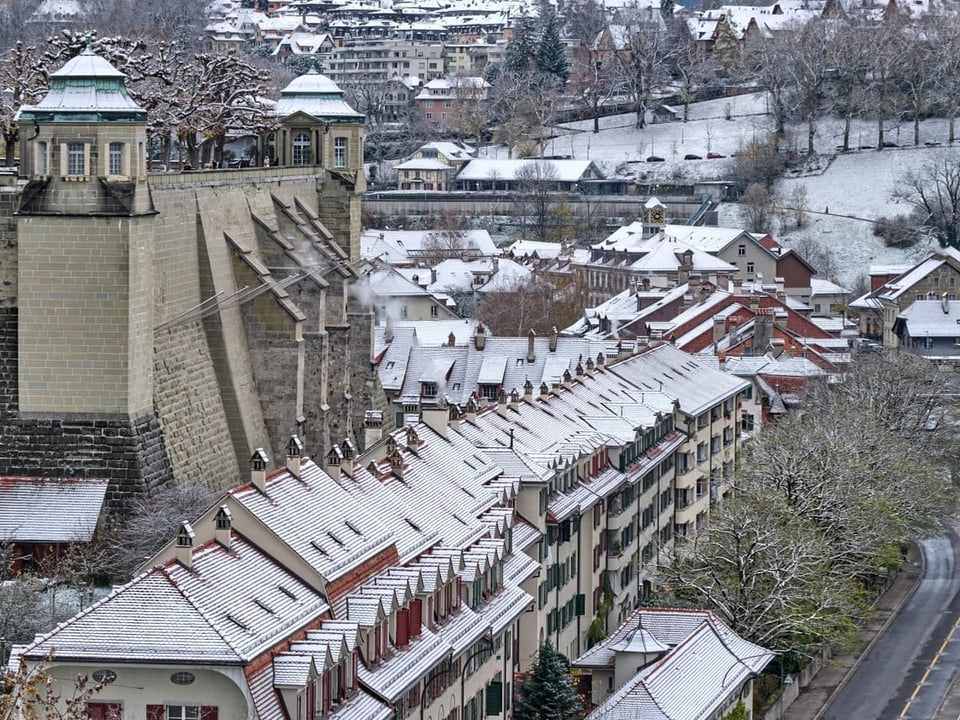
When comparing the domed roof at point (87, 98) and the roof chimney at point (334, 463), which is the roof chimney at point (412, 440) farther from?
the domed roof at point (87, 98)

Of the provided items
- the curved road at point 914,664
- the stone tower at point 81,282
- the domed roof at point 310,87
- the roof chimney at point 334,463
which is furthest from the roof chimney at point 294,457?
the domed roof at point 310,87

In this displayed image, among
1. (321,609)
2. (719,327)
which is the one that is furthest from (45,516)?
(719,327)

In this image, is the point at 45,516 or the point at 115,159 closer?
the point at 45,516

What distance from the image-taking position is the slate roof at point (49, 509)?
67.1 meters

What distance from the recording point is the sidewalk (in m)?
72.3

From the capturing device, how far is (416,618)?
53094 millimetres

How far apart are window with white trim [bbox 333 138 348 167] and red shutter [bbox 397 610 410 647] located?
46959 mm

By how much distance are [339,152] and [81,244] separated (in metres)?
28.2

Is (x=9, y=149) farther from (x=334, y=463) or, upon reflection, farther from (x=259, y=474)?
(x=259, y=474)

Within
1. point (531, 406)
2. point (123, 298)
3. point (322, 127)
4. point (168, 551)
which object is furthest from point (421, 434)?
point (322, 127)

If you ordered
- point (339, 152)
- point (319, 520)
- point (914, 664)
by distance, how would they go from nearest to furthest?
point (319, 520) < point (914, 664) < point (339, 152)

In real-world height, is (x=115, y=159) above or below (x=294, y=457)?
above

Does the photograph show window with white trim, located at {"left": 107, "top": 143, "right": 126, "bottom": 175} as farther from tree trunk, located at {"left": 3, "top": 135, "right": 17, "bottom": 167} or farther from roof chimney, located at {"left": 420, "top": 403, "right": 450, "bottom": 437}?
tree trunk, located at {"left": 3, "top": 135, "right": 17, "bottom": 167}

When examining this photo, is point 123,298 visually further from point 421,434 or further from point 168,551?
point 168,551
